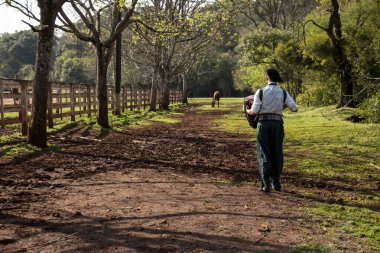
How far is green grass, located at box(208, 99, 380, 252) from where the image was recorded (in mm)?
5402

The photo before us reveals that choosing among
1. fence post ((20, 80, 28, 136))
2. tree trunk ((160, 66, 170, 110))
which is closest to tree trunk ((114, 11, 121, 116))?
tree trunk ((160, 66, 170, 110))

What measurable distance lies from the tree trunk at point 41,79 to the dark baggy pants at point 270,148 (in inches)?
236

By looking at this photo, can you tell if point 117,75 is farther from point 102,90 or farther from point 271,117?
point 271,117

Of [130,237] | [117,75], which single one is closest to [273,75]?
[130,237]

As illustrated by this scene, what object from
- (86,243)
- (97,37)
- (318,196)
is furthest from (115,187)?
(97,37)

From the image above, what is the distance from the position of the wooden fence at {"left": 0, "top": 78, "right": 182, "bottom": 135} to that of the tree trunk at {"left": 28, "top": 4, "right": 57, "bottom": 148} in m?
2.17

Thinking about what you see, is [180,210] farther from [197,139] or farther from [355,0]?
[355,0]

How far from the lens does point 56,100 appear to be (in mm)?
17781

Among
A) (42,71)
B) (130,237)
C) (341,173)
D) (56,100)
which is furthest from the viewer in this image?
(56,100)

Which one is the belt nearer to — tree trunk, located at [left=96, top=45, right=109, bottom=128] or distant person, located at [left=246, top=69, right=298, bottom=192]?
distant person, located at [left=246, top=69, right=298, bottom=192]

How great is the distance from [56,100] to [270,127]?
1256cm

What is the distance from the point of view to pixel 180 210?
5.68 meters

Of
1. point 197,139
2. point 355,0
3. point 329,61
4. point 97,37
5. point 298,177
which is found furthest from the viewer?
point 329,61

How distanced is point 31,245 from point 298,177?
5.51 meters
